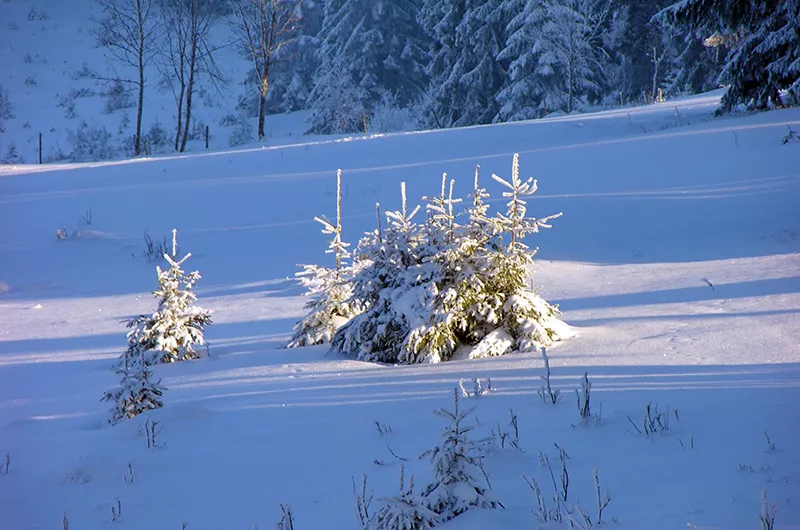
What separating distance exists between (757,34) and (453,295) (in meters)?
8.86

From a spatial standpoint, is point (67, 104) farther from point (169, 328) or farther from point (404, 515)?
point (404, 515)

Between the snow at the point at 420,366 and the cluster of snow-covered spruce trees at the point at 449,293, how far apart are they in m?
0.23

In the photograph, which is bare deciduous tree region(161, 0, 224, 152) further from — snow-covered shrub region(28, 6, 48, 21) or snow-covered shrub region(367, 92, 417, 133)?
snow-covered shrub region(28, 6, 48, 21)

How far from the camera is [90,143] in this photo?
1281 inches

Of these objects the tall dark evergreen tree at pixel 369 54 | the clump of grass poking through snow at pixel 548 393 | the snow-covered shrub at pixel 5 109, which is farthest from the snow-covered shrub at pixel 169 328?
the snow-covered shrub at pixel 5 109

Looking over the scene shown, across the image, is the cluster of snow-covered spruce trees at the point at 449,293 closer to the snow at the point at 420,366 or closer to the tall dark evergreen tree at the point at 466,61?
the snow at the point at 420,366

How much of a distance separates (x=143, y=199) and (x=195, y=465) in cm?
1285

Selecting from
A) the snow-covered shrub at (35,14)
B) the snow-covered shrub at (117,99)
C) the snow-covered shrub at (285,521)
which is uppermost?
the snow-covered shrub at (35,14)

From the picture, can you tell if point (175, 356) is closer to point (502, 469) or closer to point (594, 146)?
point (502, 469)

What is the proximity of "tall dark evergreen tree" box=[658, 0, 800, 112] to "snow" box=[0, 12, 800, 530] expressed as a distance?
1061 millimetres

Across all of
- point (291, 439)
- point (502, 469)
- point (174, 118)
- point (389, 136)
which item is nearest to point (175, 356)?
point (291, 439)

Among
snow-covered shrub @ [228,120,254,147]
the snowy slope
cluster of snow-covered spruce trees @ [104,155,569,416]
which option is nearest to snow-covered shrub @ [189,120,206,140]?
the snowy slope

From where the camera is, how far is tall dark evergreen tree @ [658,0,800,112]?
10.9 meters

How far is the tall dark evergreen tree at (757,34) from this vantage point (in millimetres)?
10859
